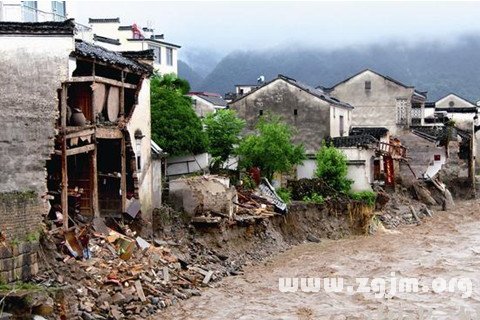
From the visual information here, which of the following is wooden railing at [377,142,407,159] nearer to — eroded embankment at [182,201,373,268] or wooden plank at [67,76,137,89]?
eroded embankment at [182,201,373,268]

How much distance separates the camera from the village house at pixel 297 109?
3906 centimetres

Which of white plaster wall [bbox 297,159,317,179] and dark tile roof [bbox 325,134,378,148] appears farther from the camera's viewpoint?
dark tile roof [bbox 325,134,378,148]

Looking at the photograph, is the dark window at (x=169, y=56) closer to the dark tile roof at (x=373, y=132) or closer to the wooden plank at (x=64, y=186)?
the dark tile roof at (x=373, y=132)

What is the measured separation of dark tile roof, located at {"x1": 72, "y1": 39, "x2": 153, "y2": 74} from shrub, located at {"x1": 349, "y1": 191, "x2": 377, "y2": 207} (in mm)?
13898

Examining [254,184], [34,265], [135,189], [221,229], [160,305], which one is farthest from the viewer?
[254,184]

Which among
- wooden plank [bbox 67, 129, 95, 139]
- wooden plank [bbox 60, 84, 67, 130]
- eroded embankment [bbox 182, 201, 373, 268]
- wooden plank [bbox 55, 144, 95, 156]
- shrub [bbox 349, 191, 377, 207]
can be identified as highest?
wooden plank [bbox 60, 84, 67, 130]

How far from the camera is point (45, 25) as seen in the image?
18.8 m

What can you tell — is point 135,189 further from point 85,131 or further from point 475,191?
point 475,191

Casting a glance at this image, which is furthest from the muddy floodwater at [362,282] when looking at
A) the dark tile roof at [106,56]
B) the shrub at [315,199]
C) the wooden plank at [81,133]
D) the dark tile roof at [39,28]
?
the dark tile roof at [39,28]

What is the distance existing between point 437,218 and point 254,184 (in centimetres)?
1300

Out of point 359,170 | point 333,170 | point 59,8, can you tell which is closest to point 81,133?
point 59,8

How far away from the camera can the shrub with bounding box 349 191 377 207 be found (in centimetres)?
3475

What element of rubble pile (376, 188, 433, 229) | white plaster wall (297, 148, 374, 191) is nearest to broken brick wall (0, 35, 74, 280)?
white plaster wall (297, 148, 374, 191)

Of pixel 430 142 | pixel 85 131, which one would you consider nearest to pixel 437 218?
pixel 430 142
